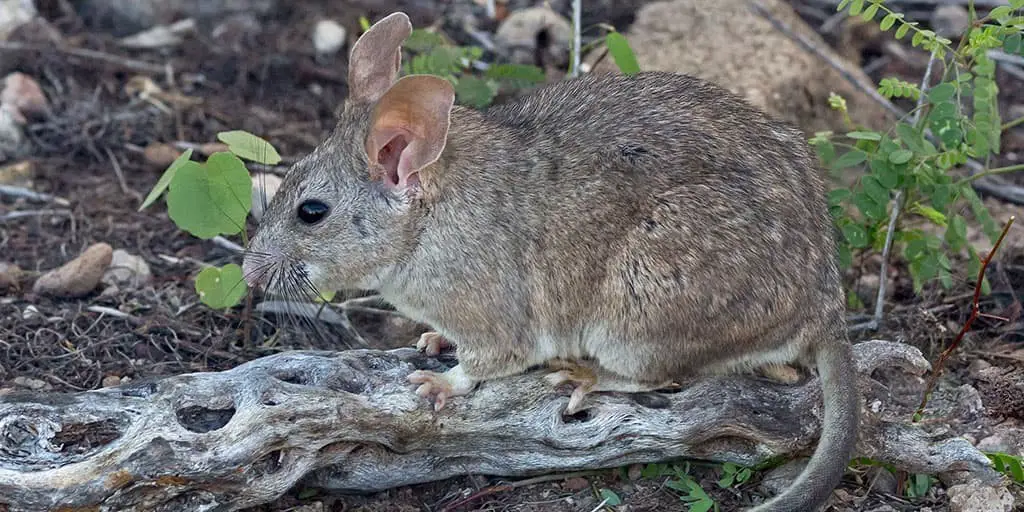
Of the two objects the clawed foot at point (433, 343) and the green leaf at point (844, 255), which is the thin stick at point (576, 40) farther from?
the clawed foot at point (433, 343)

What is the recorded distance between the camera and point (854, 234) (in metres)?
5.24

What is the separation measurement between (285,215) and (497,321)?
918 mm

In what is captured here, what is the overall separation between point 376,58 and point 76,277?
1867 millimetres

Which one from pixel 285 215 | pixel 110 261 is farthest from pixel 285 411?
pixel 110 261

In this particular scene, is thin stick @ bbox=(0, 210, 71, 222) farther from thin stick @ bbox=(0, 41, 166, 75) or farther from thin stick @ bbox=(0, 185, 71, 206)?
thin stick @ bbox=(0, 41, 166, 75)

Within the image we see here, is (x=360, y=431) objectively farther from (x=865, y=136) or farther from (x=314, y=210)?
(x=865, y=136)

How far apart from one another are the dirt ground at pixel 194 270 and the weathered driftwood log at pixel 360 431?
0.15 meters

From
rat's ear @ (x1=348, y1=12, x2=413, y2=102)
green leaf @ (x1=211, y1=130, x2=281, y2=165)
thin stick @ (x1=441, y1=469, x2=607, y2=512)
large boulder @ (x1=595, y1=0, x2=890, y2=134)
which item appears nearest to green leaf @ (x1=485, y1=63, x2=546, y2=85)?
large boulder @ (x1=595, y1=0, x2=890, y2=134)

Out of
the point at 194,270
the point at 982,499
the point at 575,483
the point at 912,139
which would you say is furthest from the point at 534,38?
the point at 982,499

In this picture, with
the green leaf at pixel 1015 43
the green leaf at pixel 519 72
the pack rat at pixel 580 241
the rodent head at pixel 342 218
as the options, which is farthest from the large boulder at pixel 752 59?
the rodent head at pixel 342 218

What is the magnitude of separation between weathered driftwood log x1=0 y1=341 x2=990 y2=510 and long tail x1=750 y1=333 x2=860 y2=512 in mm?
225

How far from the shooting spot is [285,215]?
4.53 metres

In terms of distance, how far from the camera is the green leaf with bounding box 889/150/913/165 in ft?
15.9

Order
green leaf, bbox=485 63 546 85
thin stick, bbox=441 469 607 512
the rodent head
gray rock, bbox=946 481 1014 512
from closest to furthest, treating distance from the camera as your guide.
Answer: gray rock, bbox=946 481 1014 512 < the rodent head < thin stick, bbox=441 469 607 512 < green leaf, bbox=485 63 546 85
